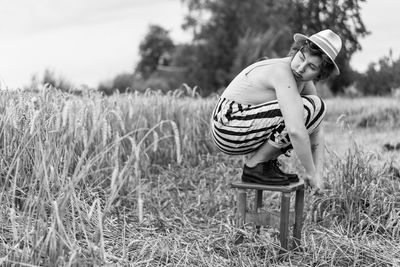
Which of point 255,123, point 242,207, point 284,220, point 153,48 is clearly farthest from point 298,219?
point 153,48

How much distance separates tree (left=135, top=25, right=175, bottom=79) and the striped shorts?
39.1 metres

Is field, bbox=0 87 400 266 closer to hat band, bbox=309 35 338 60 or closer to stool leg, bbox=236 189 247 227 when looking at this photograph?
stool leg, bbox=236 189 247 227

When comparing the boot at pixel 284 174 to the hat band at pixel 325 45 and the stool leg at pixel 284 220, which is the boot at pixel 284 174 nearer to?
the stool leg at pixel 284 220

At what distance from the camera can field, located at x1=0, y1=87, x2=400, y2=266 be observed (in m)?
1.98

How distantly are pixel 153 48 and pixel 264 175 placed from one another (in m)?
40.4

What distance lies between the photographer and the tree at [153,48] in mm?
41938

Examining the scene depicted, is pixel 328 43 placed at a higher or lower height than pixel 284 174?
higher

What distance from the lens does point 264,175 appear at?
2.61m

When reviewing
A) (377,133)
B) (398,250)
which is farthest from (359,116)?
(398,250)

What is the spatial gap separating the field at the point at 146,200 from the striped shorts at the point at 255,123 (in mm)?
271

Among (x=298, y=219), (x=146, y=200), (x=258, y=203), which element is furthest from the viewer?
(x=146, y=200)

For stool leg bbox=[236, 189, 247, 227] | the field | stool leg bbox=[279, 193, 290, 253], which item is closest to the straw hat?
the field

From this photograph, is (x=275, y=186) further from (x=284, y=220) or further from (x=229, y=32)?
(x=229, y=32)

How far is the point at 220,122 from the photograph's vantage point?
2617 millimetres
